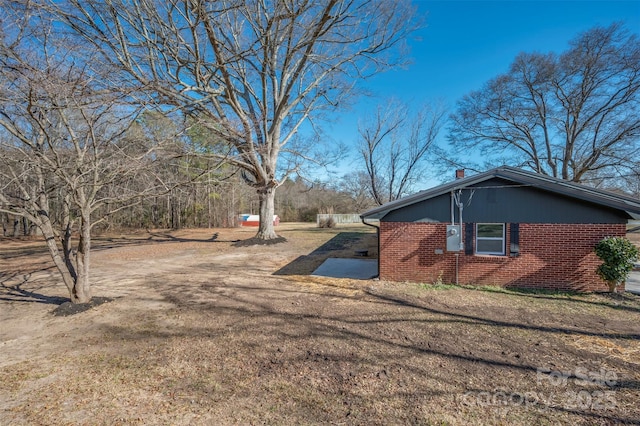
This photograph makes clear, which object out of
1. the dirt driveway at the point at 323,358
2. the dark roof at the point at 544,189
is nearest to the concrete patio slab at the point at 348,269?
the dirt driveway at the point at 323,358

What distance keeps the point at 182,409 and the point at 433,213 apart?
682 centimetres

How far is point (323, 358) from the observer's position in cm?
379

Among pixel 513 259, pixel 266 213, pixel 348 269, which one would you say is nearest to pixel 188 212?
pixel 266 213

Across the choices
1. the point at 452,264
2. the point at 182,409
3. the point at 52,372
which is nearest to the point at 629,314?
the point at 452,264

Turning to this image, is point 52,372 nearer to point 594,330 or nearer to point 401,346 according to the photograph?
point 401,346

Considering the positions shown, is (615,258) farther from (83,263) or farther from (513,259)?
(83,263)

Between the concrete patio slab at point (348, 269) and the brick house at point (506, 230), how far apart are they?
1.06 meters

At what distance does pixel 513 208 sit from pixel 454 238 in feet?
5.36

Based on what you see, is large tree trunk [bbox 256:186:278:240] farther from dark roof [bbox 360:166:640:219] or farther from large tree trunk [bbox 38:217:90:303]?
large tree trunk [bbox 38:217:90:303]

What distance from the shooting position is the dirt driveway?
9.18 feet

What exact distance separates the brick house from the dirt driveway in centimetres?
65

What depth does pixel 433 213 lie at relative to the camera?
757cm

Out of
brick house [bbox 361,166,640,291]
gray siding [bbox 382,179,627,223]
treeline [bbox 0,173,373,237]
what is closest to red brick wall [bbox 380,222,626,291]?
brick house [bbox 361,166,640,291]

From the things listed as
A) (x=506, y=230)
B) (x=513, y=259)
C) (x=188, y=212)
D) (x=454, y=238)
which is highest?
(x=188, y=212)
